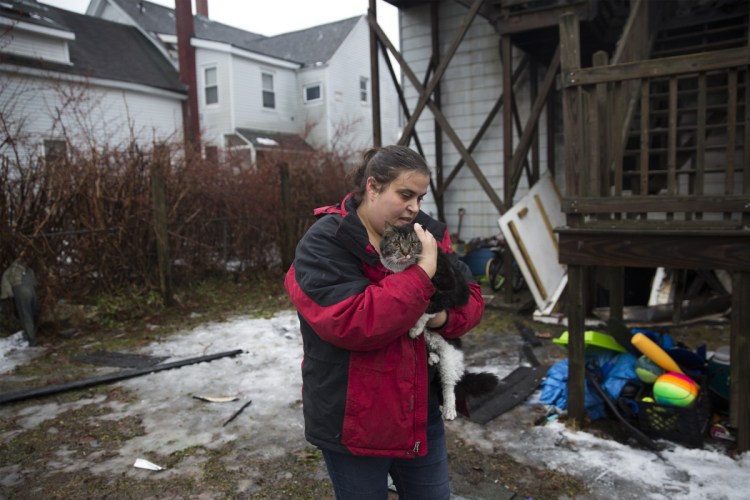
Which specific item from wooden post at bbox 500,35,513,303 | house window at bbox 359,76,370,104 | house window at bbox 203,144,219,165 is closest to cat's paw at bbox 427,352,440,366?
wooden post at bbox 500,35,513,303

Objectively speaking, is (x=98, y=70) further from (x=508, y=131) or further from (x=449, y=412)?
(x=449, y=412)

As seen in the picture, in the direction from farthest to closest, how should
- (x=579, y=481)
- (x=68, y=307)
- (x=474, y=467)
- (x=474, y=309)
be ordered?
(x=68, y=307), (x=474, y=467), (x=579, y=481), (x=474, y=309)

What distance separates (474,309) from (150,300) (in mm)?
6509

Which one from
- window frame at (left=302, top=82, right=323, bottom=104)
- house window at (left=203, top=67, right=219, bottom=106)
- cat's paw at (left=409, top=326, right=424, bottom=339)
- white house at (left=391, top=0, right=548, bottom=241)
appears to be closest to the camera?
cat's paw at (left=409, top=326, right=424, bottom=339)

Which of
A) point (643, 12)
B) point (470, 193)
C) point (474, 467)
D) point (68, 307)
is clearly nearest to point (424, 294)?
point (474, 467)

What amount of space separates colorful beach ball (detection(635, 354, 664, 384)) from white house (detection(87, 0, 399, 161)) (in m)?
15.7

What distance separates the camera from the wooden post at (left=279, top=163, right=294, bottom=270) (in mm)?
9148

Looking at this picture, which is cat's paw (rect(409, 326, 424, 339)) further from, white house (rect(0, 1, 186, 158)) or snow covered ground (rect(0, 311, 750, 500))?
white house (rect(0, 1, 186, 158))

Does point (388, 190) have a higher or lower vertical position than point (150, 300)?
higher

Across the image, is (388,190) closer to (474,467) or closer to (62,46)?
(474,467)

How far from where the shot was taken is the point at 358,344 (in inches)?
64.9

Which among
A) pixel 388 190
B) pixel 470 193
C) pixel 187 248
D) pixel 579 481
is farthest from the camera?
pixel 470 193

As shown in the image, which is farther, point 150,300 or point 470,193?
point 470,193

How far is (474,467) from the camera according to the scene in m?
3.46
